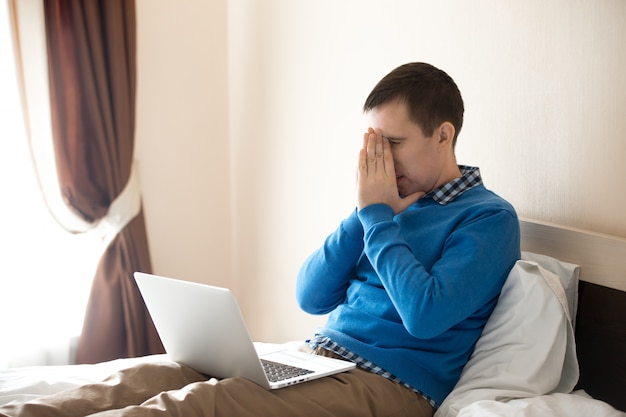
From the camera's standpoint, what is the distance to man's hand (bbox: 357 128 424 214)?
1.68 metres

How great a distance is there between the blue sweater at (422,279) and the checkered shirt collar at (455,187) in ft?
0.05

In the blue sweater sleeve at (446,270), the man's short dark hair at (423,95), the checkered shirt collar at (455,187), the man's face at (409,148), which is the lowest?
the blue sweater sleeve at (446,270)

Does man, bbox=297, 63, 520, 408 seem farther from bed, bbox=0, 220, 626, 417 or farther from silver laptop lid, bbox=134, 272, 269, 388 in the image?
silver laptop lid, bbox=134, 272, 269, 388

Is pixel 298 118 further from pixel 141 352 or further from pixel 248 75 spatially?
pixel 141 352

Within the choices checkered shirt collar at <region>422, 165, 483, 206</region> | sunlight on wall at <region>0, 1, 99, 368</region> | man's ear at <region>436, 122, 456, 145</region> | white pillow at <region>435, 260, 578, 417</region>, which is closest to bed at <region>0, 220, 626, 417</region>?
white pillow at <region>435, 260, 578, 417</region>

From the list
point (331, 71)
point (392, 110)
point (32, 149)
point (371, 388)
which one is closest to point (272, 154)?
point (331, 71)

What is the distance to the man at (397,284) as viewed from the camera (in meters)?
1.46

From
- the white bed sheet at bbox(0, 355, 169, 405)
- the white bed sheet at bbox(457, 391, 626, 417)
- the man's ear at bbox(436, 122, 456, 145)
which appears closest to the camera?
the white bed sheet at bbox(457, 391, 626, 417)

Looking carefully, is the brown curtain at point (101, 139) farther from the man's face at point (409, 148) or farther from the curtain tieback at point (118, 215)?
the man's face at point (409, 148)

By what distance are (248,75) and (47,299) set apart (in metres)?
1.22

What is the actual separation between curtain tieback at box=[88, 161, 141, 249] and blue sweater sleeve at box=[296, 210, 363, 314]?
1.31m

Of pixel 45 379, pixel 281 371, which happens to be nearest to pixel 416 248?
pixel 281 371

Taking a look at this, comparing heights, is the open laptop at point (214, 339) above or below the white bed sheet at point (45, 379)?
above

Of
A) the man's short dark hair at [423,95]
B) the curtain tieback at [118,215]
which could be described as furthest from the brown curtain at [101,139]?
the man's short dark hair at [423,95]
